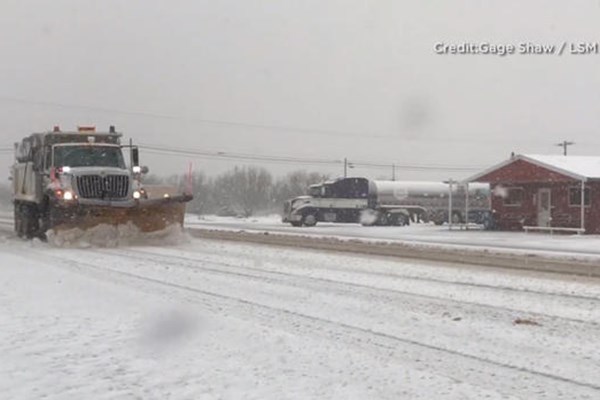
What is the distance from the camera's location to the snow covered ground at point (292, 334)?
5.96 m

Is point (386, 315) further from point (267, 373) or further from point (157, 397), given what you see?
point (157, 397)

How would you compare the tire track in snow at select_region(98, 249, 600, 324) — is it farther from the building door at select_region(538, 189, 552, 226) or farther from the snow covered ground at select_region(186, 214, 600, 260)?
the building door at select_region(538, 189, 552, 226)

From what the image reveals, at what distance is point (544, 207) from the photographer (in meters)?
37.7

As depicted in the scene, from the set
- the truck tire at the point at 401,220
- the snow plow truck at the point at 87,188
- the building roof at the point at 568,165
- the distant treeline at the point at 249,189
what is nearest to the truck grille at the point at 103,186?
the snow plow truck at the point at 87,188

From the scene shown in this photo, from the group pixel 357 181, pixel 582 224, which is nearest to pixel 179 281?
pixel 582 224

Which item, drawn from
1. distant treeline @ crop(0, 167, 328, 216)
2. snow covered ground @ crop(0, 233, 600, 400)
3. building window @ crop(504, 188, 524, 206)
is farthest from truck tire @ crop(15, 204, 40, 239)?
distant treeline @ crop(0, 167, 328, 216)

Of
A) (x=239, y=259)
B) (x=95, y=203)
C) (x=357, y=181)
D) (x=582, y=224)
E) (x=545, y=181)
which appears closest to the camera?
(x=239, y=259)

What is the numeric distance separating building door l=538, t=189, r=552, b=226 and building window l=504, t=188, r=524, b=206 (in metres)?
1.24

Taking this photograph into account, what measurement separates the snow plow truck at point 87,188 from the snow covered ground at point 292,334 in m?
5.09

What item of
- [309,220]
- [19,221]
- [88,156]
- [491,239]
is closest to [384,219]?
[309,220]

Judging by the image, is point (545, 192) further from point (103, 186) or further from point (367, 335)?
point (367, 335)

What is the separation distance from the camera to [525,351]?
741 cm

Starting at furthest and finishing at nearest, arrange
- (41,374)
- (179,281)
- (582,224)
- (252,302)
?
1. (582,224)
2. (179,281)
3. (252,302)
4. (41,374)

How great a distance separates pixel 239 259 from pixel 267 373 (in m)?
10.1
